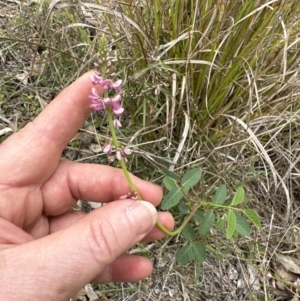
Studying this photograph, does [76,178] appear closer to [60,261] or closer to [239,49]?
[60,261]

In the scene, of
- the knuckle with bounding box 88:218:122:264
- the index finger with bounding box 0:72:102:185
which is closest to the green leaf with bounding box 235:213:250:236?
the knuckle with bounding box 88:218:122:264

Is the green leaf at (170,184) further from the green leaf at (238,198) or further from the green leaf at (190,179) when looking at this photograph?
the green leaf at (238,198)

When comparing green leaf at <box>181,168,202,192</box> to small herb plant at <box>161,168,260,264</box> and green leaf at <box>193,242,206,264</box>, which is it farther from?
green leaf at <box>193,242,206,264</box>

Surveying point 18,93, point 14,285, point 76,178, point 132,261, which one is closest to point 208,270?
point 132,261

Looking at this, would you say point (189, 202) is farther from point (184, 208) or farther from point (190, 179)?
point (190, 179)

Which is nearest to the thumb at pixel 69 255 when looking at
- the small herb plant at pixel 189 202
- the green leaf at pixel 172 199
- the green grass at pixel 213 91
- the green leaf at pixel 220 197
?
the small herb plant at pixel 189 202

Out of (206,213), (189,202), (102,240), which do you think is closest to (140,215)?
(102,240)
